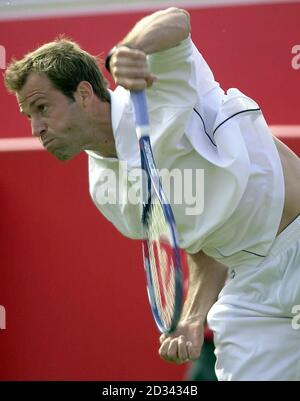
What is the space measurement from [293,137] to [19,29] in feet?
4.03

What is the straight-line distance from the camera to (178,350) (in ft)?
8.36

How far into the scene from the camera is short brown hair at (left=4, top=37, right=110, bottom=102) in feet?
9.41

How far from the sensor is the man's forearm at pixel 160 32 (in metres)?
2.26

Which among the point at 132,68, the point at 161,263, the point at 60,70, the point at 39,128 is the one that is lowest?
the point at 161,263

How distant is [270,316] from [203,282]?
249 mm

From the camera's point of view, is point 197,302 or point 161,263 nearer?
point 161,263
